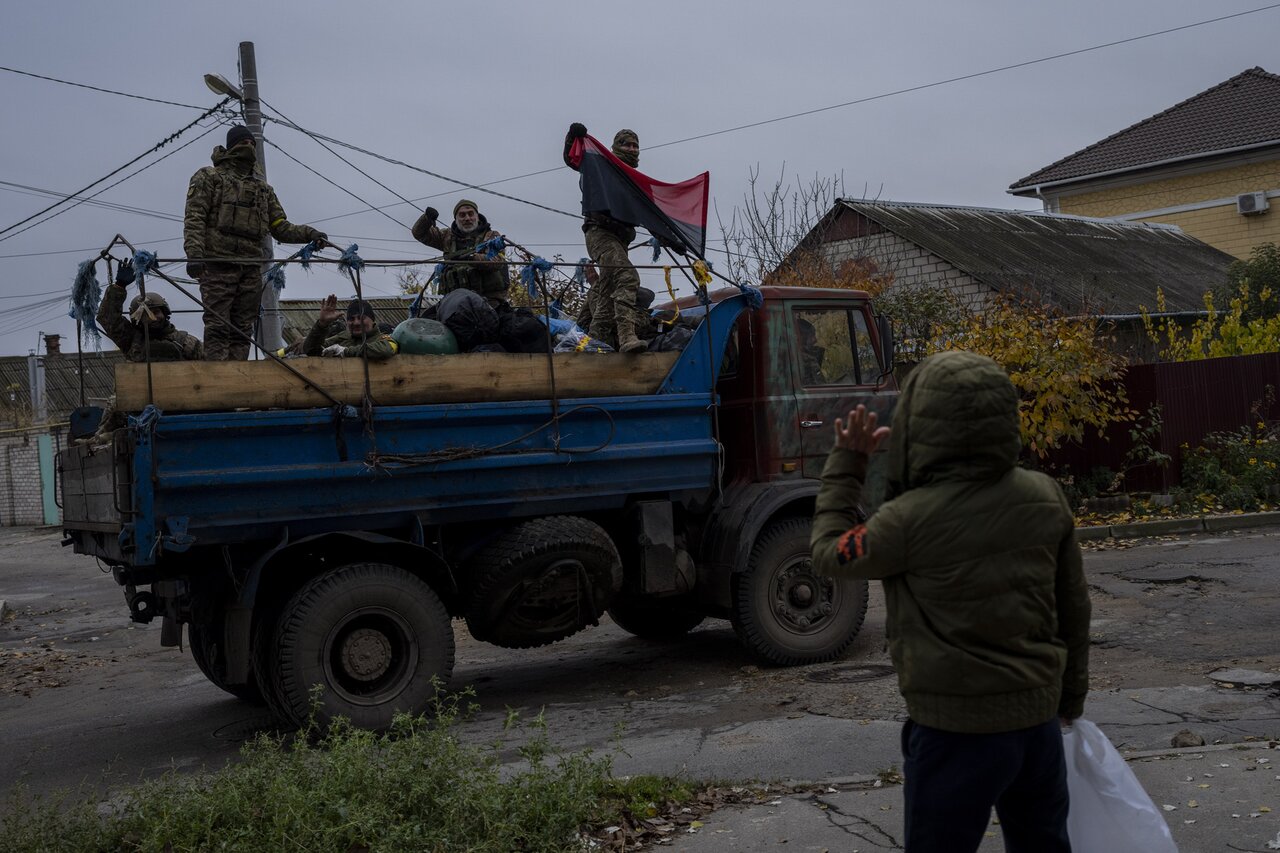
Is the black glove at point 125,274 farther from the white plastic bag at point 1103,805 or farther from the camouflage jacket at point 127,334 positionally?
the white plastic bag at point 1103,805

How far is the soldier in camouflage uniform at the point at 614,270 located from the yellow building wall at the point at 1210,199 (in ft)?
84.6

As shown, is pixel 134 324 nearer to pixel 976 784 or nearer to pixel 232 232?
pixel 232 232

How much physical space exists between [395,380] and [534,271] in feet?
6.47

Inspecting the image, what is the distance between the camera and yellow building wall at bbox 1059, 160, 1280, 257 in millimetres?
29344

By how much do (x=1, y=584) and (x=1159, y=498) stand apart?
15.5m

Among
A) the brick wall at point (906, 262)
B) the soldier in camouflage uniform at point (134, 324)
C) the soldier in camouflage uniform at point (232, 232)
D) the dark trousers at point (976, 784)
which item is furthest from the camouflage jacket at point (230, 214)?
the brick wall at point (906, 262)

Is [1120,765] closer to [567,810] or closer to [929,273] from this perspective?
[567,810]

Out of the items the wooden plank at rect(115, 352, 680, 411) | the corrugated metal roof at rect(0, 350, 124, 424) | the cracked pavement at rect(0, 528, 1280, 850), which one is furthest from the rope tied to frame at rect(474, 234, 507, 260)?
the corrugated metal roof at rect(0, 350, 124, 424)

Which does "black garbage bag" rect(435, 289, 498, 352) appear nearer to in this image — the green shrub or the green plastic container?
the green plastic container

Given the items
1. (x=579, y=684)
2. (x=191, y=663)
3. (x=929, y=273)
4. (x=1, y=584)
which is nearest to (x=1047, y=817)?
(x=579, y=684)

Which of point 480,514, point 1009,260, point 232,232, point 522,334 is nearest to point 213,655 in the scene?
point 480,514

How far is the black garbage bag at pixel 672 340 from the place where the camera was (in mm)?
8047

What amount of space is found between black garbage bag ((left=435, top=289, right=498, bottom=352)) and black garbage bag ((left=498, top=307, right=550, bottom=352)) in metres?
0.06

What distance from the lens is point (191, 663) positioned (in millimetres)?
9812
